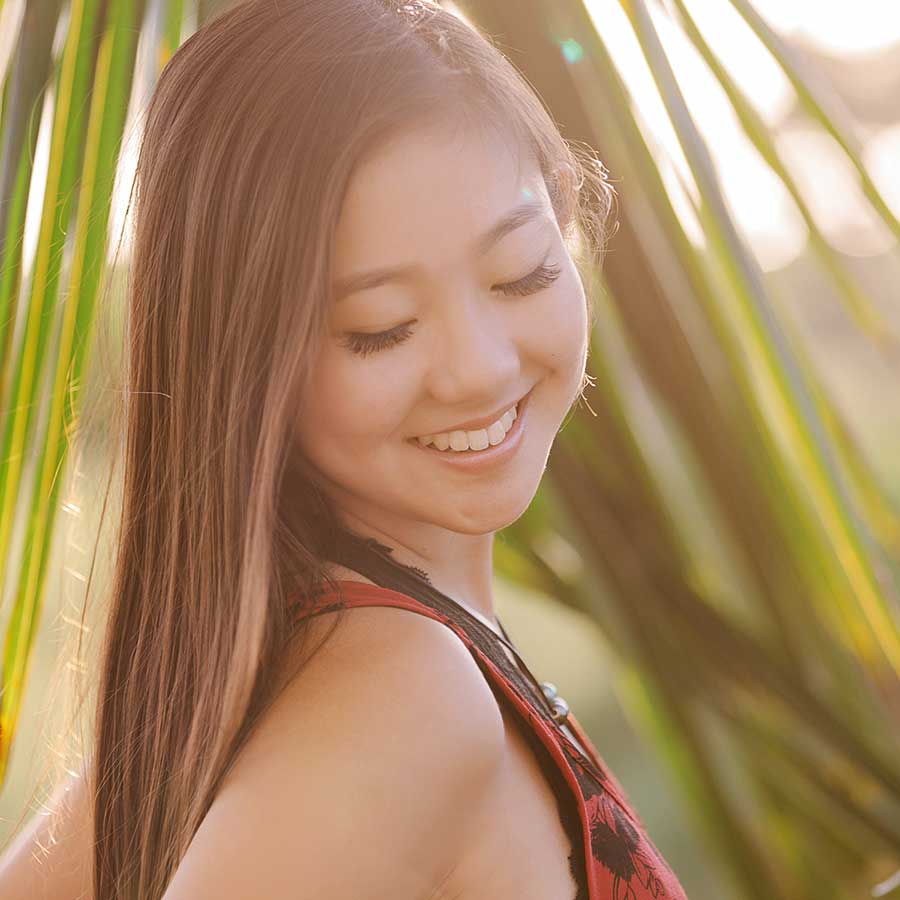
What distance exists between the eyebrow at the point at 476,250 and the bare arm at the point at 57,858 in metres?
0.46

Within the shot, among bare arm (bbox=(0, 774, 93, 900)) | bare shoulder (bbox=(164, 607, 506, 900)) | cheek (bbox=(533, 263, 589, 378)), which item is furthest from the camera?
bare arm (bbox=(0, 774, 93, 900))

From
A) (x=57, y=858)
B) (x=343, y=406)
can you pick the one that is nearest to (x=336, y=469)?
(x=343, y=406)

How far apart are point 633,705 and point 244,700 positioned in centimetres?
40

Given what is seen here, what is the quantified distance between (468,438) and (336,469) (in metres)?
0.09

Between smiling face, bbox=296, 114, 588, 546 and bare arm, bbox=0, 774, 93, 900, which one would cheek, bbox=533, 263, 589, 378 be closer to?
smiling face, bbox=296, 114, 588, 546

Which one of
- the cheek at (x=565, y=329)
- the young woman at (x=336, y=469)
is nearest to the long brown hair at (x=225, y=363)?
the young woman at (x=336, y=469)

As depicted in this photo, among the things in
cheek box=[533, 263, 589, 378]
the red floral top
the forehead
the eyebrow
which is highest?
the forehead

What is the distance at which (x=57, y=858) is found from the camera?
3.14 feet

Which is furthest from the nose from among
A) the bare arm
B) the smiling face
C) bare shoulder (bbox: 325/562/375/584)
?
the bare arm

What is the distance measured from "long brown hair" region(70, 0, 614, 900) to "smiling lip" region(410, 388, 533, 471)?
9 centimetres

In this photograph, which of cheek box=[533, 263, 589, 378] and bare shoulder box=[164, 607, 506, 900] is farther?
cheek box=[533, 263, 589, 378]

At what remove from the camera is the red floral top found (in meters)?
0.72

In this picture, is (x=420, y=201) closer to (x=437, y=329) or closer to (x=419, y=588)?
(x=437, y=329)

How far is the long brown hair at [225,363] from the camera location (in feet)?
2.40
